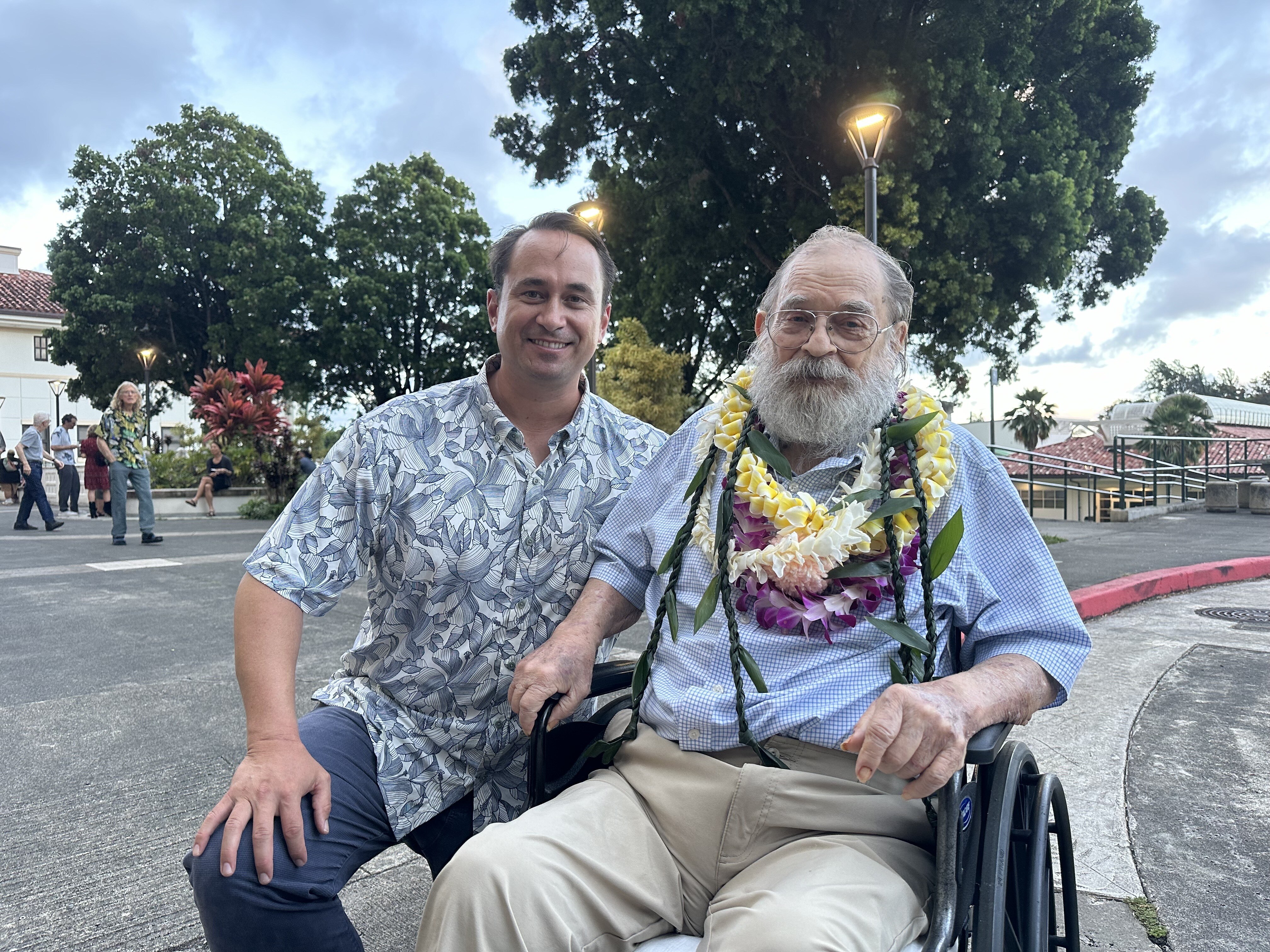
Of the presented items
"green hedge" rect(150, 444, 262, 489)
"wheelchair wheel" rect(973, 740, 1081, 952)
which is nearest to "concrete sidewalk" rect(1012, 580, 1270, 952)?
"wheelchair wheel" rect(973, 740, 1081, 952)

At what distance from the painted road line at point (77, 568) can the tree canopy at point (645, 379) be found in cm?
998

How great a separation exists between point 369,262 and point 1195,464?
24.6 m

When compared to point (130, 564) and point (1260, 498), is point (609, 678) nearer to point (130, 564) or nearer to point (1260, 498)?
point (130, 564)

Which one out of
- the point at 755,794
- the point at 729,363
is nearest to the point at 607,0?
the point at 729,363

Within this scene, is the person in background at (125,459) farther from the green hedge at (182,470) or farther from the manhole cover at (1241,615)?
the manhole cover at (1241,615)

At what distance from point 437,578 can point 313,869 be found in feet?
2.09

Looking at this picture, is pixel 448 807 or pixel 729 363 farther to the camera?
pixel 729 363

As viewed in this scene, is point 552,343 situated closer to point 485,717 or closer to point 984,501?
point 485,717

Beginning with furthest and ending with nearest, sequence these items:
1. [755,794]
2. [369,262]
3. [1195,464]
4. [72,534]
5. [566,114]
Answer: [369,262]
[1195,464]
[566,114]
[72,534]
[755,794]

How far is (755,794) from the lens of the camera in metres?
1.69

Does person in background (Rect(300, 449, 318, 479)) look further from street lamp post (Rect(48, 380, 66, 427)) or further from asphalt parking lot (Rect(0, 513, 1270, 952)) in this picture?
Result: street lamp post (Rect(48, 380, 66, 427))

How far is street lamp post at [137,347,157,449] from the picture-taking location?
2850 centimetres

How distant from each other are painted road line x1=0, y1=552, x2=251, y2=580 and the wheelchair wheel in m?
8.83

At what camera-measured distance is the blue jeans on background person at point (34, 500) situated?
44.4 ft
